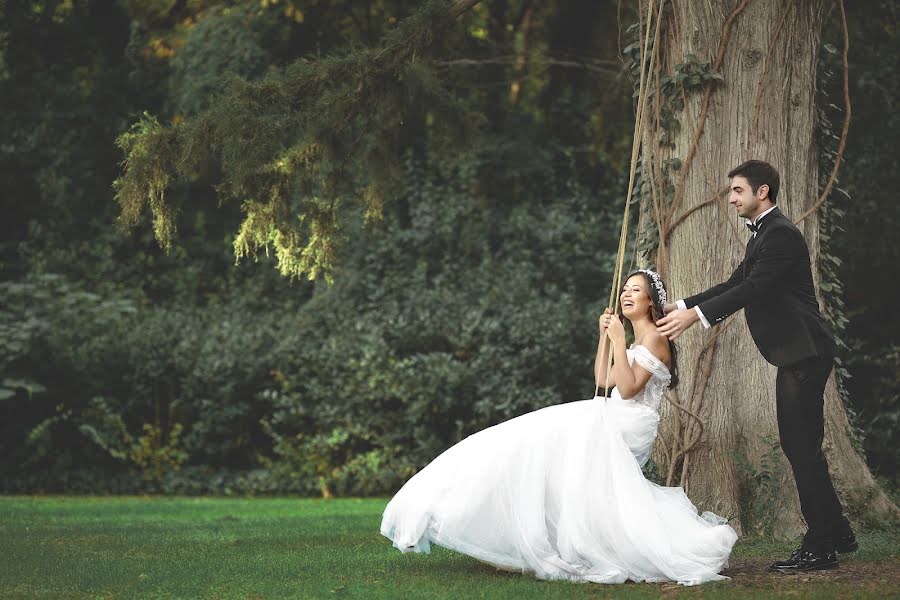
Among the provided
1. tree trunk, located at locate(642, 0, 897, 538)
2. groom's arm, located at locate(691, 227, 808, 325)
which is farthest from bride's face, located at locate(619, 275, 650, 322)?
tree trunk, located at locate(642, 0, 897, 538)

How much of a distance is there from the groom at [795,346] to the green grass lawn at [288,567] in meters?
0.23

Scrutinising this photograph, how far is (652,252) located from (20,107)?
11.7 m

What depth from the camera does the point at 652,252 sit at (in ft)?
25.0

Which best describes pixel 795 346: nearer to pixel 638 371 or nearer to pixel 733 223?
pixel 638 371

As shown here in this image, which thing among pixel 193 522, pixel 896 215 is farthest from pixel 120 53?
pixel 896 215

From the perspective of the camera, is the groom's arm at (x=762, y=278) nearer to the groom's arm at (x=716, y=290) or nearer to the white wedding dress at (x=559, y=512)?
the groom's arm at (x=716, y=290)

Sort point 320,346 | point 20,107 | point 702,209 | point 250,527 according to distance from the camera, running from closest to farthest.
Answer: point 702,209, point 250,527, point 320,346, point 20,107

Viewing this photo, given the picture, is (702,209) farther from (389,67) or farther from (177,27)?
(177,27)

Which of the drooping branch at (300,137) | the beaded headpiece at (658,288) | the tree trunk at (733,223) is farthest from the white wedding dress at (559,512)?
the drooping branch at (300,137)

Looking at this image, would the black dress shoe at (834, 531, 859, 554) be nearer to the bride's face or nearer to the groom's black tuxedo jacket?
the groom's black tuxedo jacket

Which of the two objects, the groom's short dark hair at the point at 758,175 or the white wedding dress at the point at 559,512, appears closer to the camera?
the white wedding dress at the point at 559,512

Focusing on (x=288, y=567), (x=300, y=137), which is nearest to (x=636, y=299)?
(x=288, y=567)

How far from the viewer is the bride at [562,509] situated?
18.0 feet

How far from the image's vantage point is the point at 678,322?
570 centimetres
